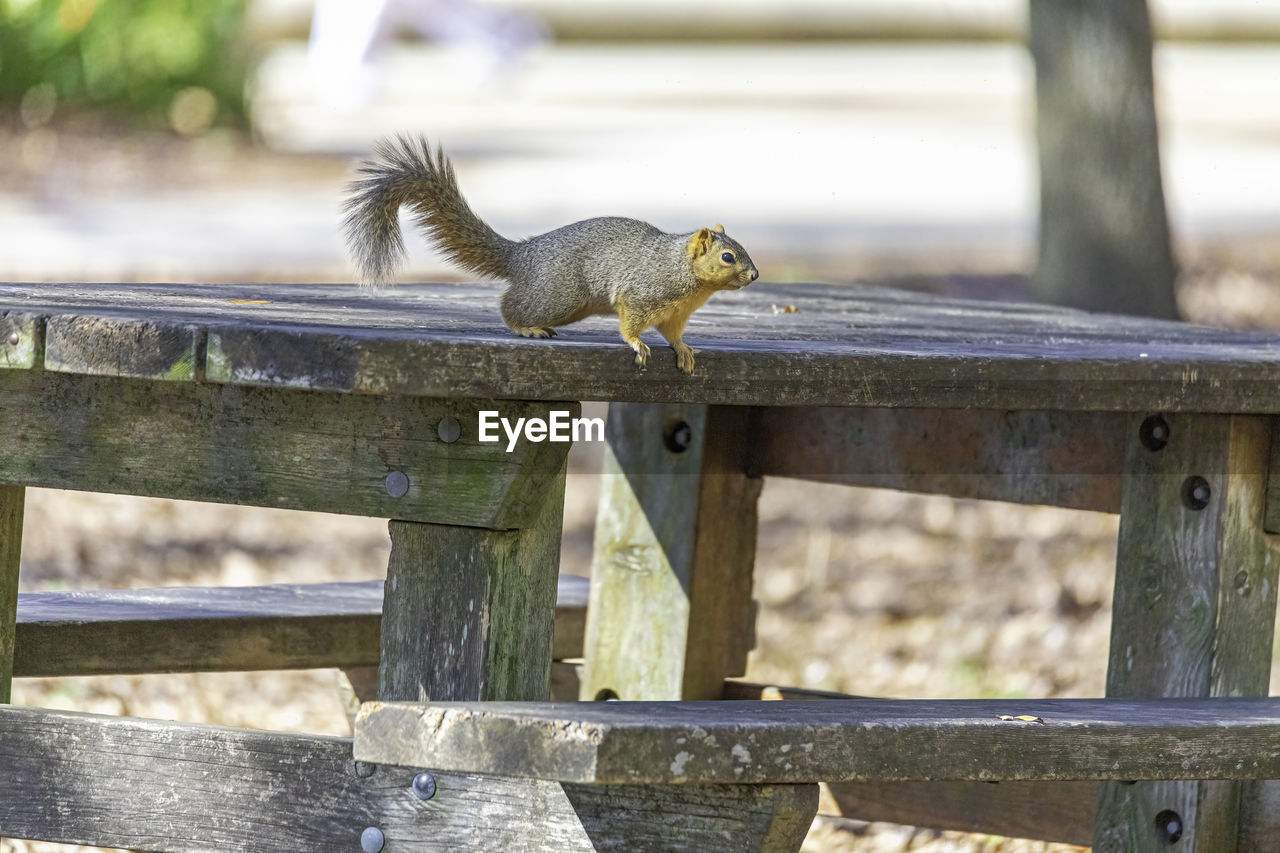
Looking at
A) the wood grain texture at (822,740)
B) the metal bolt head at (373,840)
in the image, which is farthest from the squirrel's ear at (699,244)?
the metal bolt head at (373,840)

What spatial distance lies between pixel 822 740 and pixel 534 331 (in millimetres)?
689

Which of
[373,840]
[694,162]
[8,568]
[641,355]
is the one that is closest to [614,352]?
[641,355]

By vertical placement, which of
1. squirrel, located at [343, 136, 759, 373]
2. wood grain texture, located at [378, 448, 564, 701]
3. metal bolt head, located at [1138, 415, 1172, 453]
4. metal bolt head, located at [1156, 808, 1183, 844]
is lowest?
metal bolt head, located at [1156, 808, 1183, 844]

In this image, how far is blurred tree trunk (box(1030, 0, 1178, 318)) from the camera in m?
6.13

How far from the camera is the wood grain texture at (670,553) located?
375cm

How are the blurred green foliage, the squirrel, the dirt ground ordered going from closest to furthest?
1. the squirrel
2. the dirt ground
3. the blurred green foliage

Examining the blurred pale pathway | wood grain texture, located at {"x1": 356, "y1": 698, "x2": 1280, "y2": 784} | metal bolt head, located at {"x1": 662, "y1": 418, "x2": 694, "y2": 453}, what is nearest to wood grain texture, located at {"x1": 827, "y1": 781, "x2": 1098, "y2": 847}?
metal bolt head, located at {"x1": 662, "y1": 418, "x2": 694, "y2": 453}

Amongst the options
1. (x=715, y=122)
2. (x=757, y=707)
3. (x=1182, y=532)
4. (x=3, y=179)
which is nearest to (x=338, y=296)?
(x=757, y=707)

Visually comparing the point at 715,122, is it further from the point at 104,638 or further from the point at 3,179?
the point at 104,638

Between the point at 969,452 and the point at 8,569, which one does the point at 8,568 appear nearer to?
the point at 8,569

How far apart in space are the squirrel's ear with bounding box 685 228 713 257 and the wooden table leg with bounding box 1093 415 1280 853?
3.31 feet

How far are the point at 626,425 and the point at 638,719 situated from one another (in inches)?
67.1

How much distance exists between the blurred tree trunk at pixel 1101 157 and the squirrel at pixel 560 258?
153 inches

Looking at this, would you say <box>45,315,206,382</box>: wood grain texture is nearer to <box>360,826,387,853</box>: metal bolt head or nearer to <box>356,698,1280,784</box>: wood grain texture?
<box>356,698,1280,784</box>: wood grain texture
